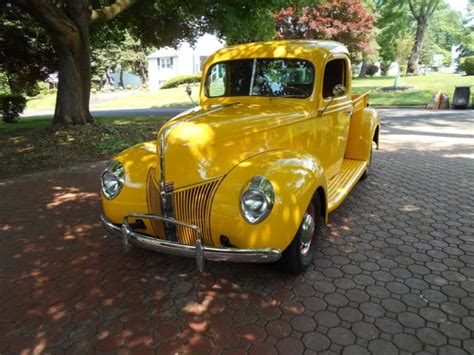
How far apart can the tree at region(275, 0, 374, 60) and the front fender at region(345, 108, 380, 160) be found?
17782mm

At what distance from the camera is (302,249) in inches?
131

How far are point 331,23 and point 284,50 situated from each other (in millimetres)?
20447

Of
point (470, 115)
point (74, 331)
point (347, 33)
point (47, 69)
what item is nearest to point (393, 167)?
point (74, 331)

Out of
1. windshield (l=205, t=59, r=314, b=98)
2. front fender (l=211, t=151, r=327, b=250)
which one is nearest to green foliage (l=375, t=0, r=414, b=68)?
windshield (l=205, t=59, r=314, b=98)

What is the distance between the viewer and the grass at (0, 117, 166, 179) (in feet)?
25.1

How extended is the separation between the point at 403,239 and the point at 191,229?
230 centimetres

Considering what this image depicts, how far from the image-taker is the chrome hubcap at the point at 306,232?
324 cm

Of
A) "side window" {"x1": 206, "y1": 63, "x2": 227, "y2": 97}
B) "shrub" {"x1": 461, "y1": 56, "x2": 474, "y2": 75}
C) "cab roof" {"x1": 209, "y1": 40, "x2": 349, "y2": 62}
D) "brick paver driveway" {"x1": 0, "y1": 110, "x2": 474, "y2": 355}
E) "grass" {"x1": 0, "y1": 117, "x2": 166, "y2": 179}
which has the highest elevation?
"shrub" {"x1": 461, "y1": 56, "x2": 474, "y2": 75}

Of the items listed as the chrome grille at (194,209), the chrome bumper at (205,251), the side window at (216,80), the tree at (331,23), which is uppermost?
the tree at (331,23)

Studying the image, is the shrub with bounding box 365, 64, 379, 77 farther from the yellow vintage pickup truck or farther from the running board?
the yellow vintage pickup truck

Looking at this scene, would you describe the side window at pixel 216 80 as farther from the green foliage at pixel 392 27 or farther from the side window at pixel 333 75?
the green foliage at pixel 392 27

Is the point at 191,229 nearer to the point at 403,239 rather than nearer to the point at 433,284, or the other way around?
the point at 433,284

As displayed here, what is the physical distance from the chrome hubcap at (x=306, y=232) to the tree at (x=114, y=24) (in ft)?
27.5

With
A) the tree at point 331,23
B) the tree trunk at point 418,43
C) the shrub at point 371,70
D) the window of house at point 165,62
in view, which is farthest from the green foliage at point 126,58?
the tree trunk at point 418,43
